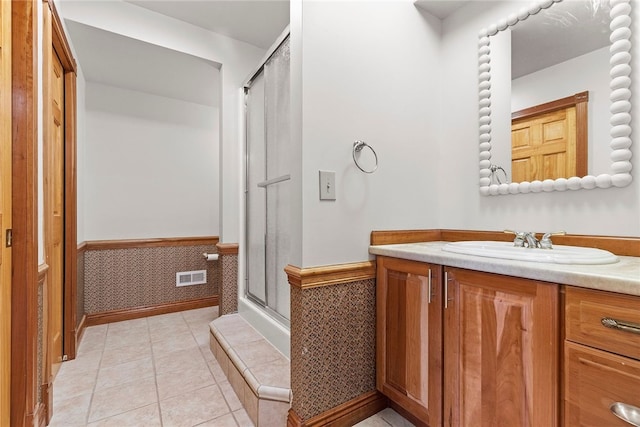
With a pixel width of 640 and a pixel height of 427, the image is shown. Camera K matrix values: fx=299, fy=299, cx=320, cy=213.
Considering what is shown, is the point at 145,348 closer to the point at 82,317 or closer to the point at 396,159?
the point at 82,317

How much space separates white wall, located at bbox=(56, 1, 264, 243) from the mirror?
1.89 m

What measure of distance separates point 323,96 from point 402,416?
5.11ft

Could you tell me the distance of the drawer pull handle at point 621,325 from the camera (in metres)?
0.71

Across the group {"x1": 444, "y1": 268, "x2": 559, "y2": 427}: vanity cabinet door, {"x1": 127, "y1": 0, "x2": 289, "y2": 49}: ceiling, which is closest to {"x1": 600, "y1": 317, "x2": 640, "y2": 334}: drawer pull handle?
{"x1": 444, "y1": 268, "x2": 559, "y2": 427}: vanity cabinet door

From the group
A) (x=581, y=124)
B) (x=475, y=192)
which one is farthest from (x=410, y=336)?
(x=581, y=124)

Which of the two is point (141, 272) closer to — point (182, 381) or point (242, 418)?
point (182, 381)

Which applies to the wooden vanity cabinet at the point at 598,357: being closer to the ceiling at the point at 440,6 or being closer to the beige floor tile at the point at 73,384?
the ceiling at the point at 440,6

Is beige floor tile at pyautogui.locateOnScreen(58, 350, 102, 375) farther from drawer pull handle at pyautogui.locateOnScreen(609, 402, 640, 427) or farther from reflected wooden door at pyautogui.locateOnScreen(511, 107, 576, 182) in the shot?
reflected wooden door at pyautogui.locateOnScreen(511, 107, 576, 182)

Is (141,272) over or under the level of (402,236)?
under

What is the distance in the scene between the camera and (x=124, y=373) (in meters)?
1.88

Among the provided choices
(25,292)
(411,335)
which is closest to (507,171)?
(411,335)

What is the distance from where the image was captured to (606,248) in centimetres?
118

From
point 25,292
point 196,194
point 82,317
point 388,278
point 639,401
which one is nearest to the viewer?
point 639,401

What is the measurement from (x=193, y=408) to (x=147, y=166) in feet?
8.03
